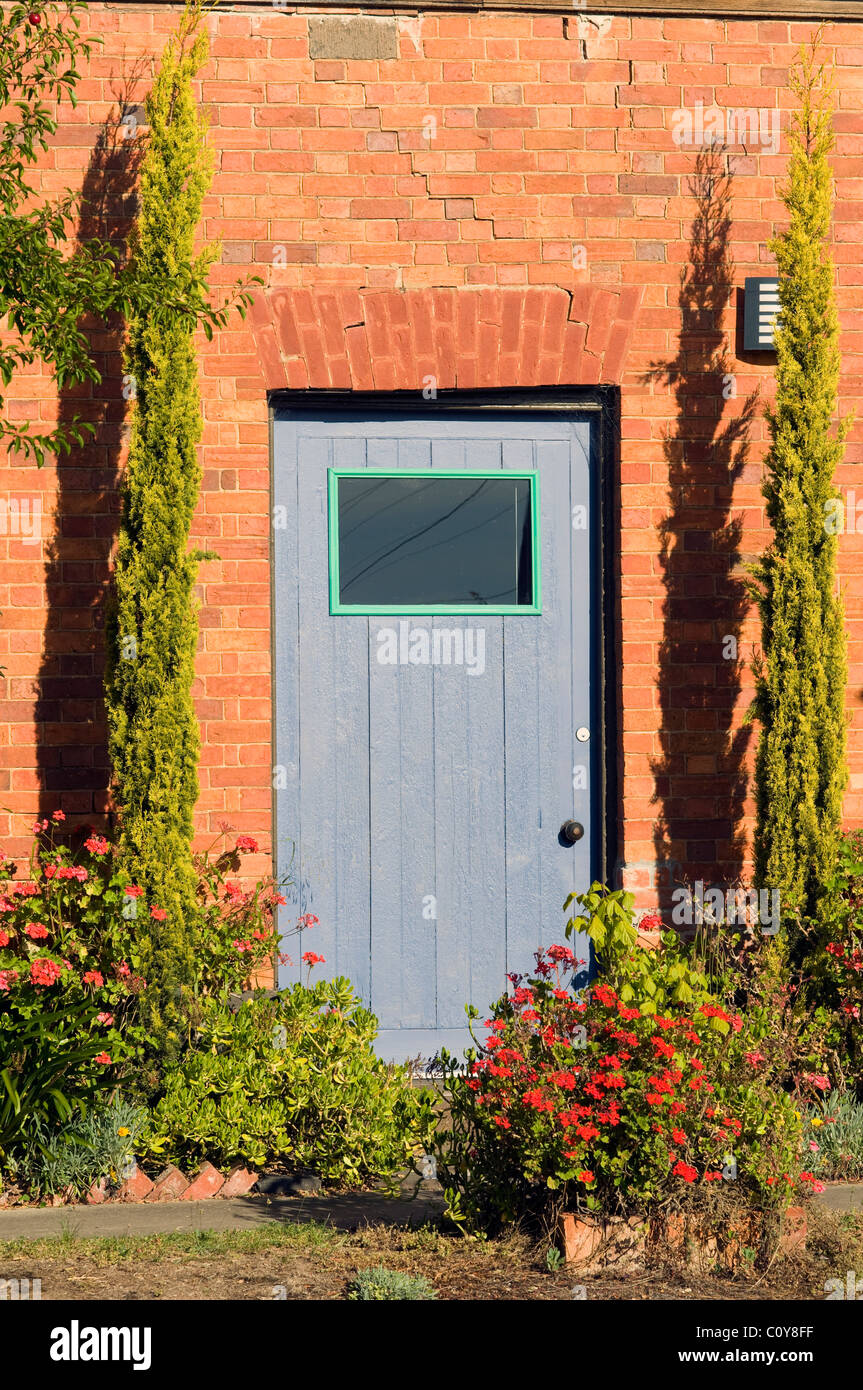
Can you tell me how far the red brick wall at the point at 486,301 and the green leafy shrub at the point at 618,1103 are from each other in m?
2.07

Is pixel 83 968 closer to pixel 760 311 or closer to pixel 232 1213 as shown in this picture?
pixel 232 1213

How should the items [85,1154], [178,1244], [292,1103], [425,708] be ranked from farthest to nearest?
1. [425,708]
2. [292,1103]
3. [85,1154]
4. [178,1244]

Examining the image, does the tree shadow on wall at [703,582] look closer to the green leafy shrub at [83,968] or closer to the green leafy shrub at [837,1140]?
the green leafy shrub at [837,1140]

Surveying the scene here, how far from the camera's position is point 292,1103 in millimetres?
5031

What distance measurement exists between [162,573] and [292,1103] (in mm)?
2257

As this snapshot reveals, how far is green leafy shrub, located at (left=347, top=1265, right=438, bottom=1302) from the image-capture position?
3.69m

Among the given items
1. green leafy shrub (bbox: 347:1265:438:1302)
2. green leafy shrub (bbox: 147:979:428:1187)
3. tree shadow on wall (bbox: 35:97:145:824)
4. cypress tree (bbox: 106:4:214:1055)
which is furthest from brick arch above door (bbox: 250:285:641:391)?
green leafy shrub (bbox: 347:1265:438:1302)

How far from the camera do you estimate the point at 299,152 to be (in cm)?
622

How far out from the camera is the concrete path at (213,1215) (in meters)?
4.48

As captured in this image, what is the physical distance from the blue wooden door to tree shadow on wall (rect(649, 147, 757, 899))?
0.43m

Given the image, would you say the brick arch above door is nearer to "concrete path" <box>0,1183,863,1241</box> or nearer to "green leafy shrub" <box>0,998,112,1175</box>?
"green leafy shrub" <box>0,998,112,1175</box>

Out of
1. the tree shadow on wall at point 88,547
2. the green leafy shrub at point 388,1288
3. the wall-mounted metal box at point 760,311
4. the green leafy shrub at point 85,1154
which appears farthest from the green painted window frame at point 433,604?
the green leafy shrub at point 388,1288

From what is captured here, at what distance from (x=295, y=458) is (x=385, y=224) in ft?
3.94

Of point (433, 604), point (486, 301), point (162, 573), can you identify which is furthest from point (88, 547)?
point (486, 301)
